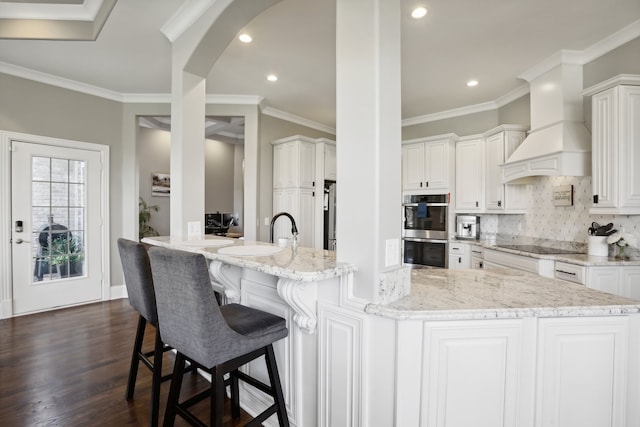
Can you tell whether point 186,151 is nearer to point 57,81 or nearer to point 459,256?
point 57,81

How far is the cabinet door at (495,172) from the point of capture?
4012mm

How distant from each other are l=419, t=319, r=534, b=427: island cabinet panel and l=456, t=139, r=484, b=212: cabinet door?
3437mm

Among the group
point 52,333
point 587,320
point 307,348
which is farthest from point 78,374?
point 587,320

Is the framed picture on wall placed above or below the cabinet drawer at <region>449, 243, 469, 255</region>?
above

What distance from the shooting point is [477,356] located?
1195mm

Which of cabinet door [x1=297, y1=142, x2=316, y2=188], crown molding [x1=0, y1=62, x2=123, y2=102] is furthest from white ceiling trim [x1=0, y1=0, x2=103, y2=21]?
cabinet door [x1=297, y1=142, x2=316, y2=188]

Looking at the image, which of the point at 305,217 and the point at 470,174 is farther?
the point at 305,217

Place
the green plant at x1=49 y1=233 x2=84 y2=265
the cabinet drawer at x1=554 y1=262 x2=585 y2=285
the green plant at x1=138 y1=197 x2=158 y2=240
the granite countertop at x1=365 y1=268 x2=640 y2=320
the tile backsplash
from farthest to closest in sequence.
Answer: the green plant at x1=138 y1=197 x2=158 y2=240
the green plant at x1=49 y1=233 x2=84 y2=265
the tile backsplash
the cabinet drawer at x1=554 y1=262 x2=585 y2=285
the granite countertop at x1=365 y1=268 x2=640 y2=320

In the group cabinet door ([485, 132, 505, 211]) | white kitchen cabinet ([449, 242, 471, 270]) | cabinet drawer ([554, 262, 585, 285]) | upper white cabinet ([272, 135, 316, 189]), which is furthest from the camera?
upper white cabinet ([272, 135, 316, 189])

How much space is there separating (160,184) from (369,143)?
6.25 meters

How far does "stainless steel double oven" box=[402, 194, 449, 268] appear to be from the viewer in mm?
4438

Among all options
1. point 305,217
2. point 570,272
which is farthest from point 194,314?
point 305,217

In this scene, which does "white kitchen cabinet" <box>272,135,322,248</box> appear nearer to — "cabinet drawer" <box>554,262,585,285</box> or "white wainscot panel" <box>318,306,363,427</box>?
"cabinet drawer" <box>554,262,585,285</box>

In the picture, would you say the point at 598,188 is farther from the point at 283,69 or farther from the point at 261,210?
the point at 261,210
